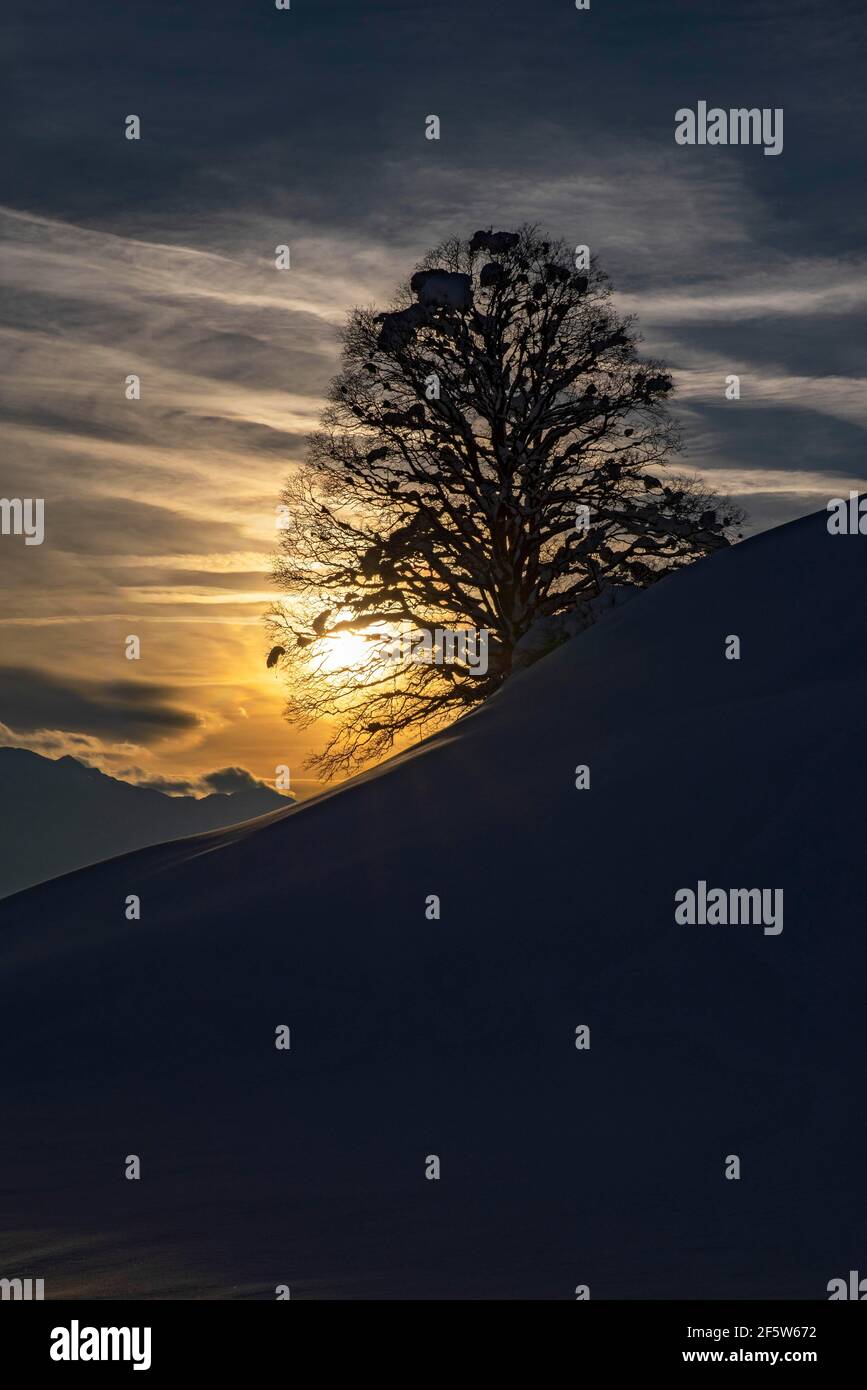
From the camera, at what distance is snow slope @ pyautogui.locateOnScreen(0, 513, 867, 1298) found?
7.16 meters

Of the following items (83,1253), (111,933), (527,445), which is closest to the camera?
(83,1253)

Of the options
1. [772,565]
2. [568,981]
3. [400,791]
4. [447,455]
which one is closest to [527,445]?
[447,455]

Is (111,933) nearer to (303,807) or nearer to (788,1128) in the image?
(303,807)

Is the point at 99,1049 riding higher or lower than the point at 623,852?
lower

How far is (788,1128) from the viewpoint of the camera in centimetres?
827

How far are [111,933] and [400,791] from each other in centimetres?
299

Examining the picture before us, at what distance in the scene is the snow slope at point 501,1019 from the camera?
23.5ft

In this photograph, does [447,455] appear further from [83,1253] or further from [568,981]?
[83,1253]

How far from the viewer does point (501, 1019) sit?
9.98 metres

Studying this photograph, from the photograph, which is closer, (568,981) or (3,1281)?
(3,1281)
